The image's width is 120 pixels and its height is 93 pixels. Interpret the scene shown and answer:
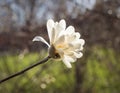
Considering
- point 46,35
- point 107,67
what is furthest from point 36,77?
point 107,67

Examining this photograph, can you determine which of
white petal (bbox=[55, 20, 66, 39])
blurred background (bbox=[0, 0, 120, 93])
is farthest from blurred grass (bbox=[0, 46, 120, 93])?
white petal (bbox=[55, 20, 66, 39])

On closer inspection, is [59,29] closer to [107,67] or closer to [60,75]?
[107,67]

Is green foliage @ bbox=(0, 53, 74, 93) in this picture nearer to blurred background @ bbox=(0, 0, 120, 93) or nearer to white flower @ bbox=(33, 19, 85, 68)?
blurred background @ bbox=(0, 0, 120, 93)

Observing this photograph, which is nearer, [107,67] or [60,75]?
[107,67]

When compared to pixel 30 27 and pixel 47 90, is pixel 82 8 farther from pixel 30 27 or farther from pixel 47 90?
pixel 47 90

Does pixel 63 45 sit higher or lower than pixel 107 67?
lower
